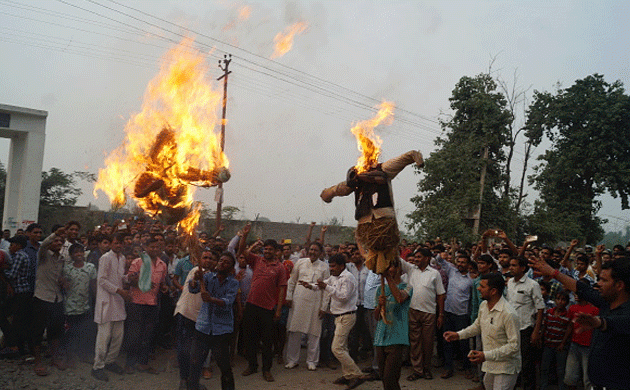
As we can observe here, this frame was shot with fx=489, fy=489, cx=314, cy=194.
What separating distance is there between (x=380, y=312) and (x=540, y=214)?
17.3m

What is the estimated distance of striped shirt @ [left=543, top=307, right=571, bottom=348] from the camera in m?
7.07

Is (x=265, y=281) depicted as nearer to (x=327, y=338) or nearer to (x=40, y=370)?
(x=327, y=338)

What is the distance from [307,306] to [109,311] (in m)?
3.24

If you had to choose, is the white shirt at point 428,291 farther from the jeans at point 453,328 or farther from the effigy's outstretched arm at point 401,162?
the effigy's outstretched arm at point 401,162

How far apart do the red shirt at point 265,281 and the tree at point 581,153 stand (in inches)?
637

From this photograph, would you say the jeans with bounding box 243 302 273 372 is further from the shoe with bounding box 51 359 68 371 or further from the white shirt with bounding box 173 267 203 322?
the shoe with bounding box 51 359 68 371

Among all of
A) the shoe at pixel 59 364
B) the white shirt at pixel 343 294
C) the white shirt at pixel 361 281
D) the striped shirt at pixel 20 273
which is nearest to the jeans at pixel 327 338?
the white shirt at pixel 361 281

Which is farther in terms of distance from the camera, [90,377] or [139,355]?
[139,355]

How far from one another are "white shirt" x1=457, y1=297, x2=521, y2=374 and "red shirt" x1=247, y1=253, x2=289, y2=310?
370 cm

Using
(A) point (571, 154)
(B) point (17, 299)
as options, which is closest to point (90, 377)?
(B) point (17, 299)

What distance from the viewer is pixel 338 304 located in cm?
809

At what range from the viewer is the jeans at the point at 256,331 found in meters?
8.05

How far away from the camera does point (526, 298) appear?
7.13m

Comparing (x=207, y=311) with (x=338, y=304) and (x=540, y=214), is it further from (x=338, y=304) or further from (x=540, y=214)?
(x=540, y=214)
